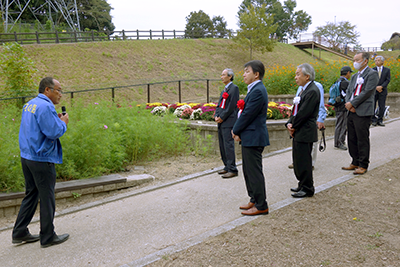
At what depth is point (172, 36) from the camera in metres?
40.0

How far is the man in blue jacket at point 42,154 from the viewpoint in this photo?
3.68m

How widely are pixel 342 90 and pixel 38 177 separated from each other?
6.80m

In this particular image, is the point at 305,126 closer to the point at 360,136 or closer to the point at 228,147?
the point at 360,136

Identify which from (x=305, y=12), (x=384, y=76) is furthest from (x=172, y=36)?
(x=305, y=12)

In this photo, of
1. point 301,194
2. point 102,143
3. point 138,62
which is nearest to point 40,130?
point 102,143

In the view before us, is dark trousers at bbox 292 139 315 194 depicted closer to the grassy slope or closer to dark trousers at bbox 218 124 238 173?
dark trousers at bbox 218 124 238 173

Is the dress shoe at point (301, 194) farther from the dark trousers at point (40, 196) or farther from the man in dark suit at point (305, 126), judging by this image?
the dark trousers at point (40, 196)

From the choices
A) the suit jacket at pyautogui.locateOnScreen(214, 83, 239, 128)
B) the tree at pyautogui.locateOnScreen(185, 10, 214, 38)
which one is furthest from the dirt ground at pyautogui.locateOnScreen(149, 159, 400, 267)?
the tree at pyautogui.locateOnScreen(185, 10, 214, 38)

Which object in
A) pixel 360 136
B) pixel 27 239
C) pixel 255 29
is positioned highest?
pixel 255 29

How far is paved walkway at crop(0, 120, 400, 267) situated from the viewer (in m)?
3.60

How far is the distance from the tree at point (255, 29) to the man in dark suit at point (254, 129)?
1367 inches

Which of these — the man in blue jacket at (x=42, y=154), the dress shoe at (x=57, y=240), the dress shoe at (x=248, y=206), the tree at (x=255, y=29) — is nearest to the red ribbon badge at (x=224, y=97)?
the dress shoe at (x=248, y=206)

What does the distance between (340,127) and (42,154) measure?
684 cm

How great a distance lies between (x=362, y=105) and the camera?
5.79 m
